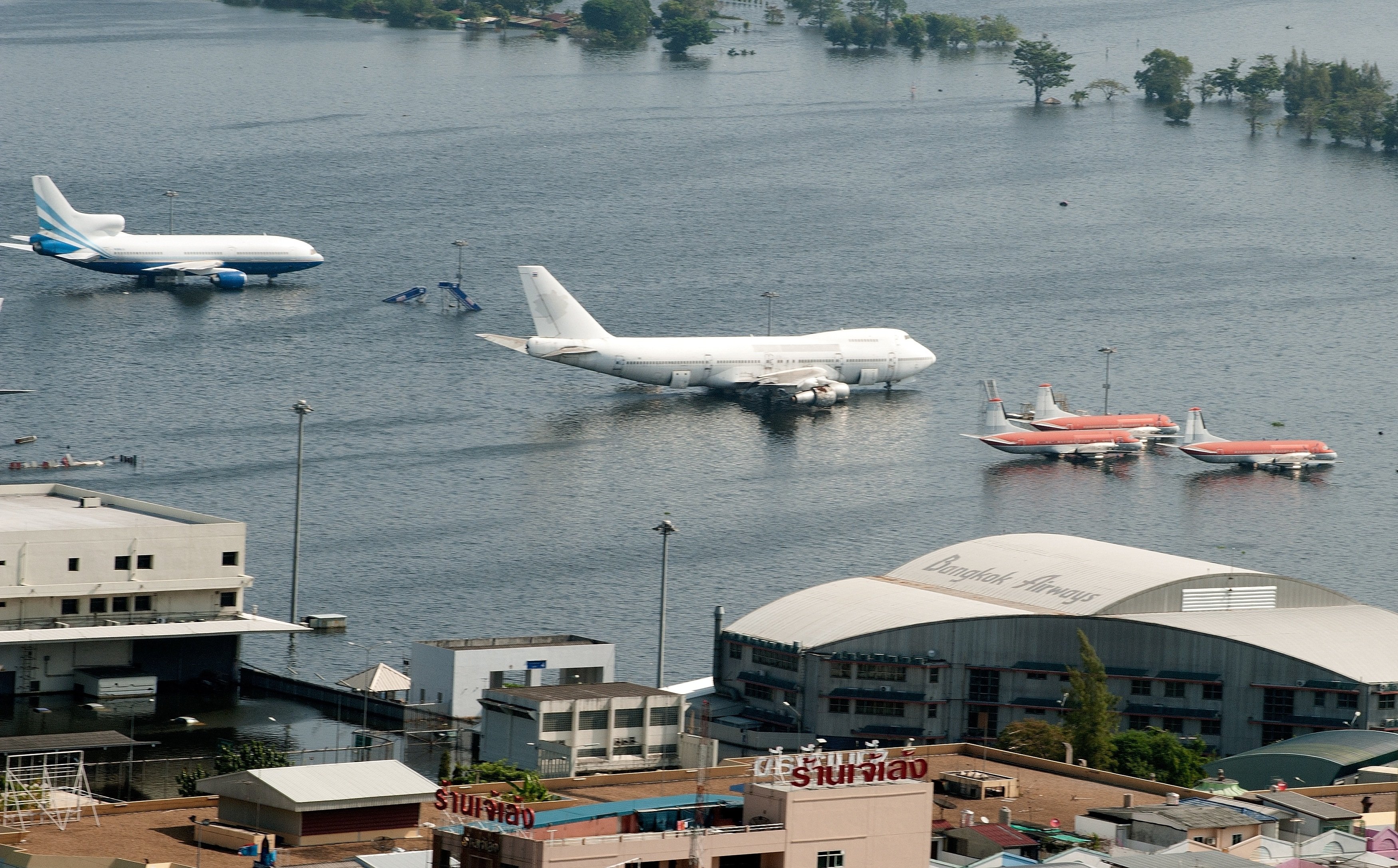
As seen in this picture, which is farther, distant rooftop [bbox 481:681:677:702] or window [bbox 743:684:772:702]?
window [bbox 743:684:772:702]

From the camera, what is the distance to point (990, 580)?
132 m

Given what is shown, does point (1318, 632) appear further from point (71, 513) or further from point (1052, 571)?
point (71, 513)

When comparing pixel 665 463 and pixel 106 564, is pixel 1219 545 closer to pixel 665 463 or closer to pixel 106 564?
pixel 665 463

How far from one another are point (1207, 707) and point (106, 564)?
55.1m

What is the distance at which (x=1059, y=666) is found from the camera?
4860 inches

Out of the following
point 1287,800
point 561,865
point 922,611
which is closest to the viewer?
point 561,865

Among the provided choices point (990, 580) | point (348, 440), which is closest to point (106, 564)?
point (990, 580)

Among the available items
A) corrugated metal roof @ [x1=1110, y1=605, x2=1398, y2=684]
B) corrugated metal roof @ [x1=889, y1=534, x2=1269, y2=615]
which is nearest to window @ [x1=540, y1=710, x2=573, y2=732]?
corrugated metal roof @ [x1=889, y1=534, x2=1269, y2=615]

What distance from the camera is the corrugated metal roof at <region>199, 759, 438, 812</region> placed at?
7006 cm

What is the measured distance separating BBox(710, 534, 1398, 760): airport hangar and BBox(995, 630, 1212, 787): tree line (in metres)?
9.08

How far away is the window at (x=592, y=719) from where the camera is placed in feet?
337

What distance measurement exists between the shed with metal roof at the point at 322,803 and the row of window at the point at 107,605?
152ft

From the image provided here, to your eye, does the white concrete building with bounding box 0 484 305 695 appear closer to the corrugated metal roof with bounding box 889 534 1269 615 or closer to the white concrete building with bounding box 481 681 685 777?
the white concrete building with bounding box 481 681 685 777

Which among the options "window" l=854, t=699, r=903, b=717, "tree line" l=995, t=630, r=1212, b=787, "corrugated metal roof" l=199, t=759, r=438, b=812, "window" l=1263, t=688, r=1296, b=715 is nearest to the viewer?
"corrugated metal roof" l=199, t=759, r=438, b=812
